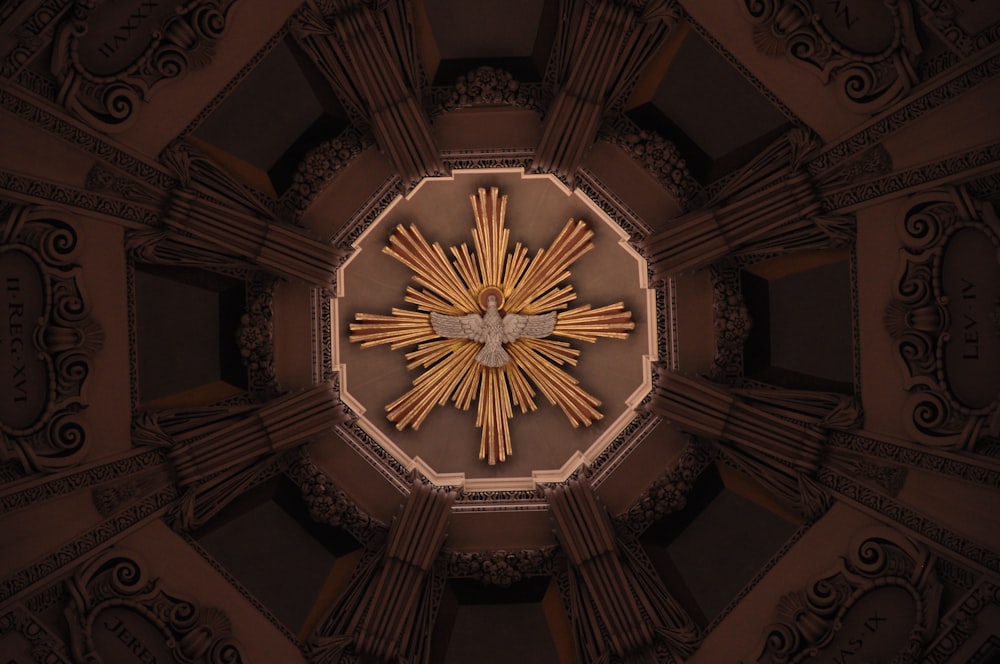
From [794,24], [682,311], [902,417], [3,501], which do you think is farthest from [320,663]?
[794,24]

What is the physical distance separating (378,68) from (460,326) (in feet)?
12.7

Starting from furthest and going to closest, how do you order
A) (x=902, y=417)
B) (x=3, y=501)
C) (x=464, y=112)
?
(x=464, y=112)
(x=902, y=417)
(x=3, y=501)

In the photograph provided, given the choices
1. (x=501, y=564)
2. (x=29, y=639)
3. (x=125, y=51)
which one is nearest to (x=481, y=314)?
(x=501, y=564)

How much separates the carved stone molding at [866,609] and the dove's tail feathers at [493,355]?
16.5 ft

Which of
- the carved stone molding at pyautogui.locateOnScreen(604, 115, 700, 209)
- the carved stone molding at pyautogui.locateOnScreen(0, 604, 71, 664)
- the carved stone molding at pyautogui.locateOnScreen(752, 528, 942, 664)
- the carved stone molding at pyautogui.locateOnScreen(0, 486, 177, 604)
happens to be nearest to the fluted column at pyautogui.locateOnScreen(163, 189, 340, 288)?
the carved stone molding at pyautogui.locateOnScreen(0, 486, 177, 604)

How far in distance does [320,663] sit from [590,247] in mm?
6503

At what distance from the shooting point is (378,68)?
455 inches

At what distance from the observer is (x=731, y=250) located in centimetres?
1178

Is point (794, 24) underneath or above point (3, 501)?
above

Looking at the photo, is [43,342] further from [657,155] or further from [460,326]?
[657,155]

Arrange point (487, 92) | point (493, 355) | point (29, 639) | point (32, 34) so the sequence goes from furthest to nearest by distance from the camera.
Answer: point (493, 355), point (487, 92), point (29, 639), point (32, 34)

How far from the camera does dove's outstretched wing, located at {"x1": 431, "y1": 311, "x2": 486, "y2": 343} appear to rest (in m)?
13.7

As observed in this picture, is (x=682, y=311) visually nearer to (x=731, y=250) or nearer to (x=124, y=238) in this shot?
(x=731, y=250)

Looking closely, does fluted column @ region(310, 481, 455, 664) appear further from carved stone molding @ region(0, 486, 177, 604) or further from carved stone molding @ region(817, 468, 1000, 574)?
carved stone molding @ region(817, 468, 1000, 574)
